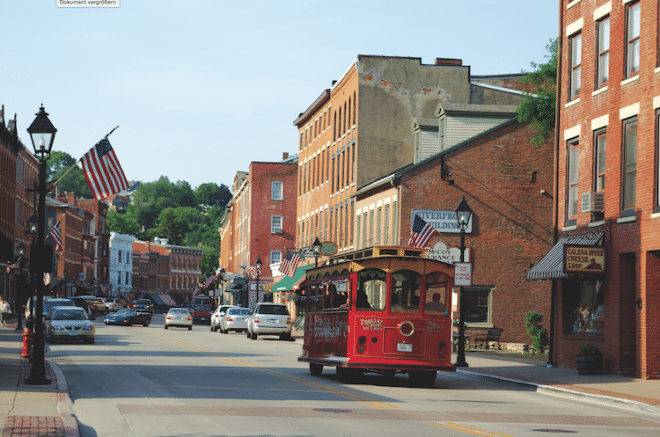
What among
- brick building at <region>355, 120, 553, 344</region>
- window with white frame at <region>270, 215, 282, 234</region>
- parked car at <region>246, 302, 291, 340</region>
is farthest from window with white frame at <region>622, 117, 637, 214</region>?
window with white frame at <region>270, 215, 282, 234</region>

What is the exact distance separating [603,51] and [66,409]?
18.8 m

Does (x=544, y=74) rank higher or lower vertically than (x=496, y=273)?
higher

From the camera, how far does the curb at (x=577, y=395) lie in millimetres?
18375

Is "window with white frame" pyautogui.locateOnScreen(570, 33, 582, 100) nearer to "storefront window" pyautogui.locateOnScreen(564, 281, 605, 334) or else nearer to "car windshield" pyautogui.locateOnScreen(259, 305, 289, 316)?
"storefront window" pyautogui.locateOnScreen(564, 281, 605, 334)

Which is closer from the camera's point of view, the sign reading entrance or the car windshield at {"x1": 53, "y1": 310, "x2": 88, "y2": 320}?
the sign reading entrance

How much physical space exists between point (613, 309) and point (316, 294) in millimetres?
7721

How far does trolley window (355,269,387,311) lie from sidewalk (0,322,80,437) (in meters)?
6.38

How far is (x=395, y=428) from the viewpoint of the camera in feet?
45.8

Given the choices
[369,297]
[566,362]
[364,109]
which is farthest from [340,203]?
[369,297]

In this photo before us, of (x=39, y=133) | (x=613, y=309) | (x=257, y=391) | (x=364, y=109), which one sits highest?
(x=364, y=109)

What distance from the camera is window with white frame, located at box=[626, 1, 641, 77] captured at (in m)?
26.2

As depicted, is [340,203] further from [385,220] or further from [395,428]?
[395,428]

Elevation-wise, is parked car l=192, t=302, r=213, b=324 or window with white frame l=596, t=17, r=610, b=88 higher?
window with white frame l=596, t=17, r=610, b=88

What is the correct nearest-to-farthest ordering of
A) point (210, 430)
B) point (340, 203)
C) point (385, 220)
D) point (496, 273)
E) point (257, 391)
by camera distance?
1. point (210, 430)
2. point (257, 391)
3. point (496, 273)
4. point (385, 220)
5. point (340, 203)
